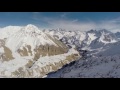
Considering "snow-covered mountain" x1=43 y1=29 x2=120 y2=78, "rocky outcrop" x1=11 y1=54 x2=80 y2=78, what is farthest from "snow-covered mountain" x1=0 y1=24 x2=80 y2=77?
"snow-covered mountain" x1=43 y1=29 x2=120 y2=78

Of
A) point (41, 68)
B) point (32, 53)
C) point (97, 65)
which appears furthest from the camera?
point (32, 53)

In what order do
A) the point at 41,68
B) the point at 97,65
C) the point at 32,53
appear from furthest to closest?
1. the point at 32,53
2. the point at 41,68
3. the point at 97,65

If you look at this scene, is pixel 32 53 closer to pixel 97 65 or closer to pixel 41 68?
pixel 41 68

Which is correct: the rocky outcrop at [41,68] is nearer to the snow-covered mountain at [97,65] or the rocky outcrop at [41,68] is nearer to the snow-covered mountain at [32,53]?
the snow-covered mountain at [32,53]

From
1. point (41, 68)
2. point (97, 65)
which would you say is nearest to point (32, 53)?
point (41, 68)

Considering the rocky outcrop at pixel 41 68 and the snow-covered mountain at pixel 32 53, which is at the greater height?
the snow-covered mountain at pixel 32 53

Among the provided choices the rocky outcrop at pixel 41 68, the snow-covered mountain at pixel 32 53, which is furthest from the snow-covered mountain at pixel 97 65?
the snow-covered mountain at pixel 32 53

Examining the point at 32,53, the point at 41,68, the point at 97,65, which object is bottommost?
the point at 41,68

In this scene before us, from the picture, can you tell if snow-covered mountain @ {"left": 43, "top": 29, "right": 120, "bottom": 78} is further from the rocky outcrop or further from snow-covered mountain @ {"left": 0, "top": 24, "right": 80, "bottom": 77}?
snow-covered mountain @ {"left": 0, "top": 24, "right": 80, "bottom": 77}

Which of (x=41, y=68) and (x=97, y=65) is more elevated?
(x=97, y=65)
